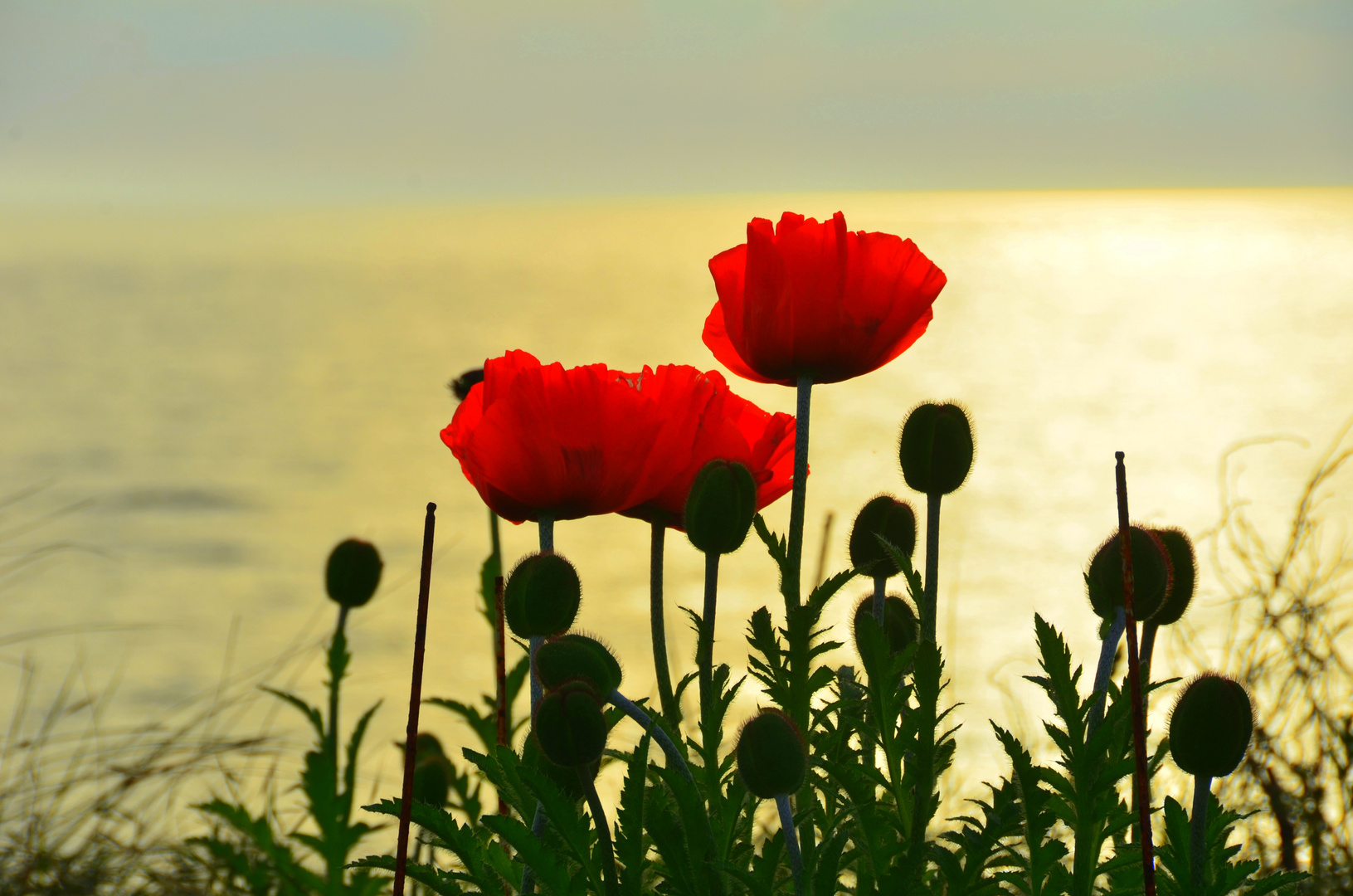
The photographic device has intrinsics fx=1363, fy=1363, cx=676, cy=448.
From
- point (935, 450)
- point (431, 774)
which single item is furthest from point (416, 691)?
point (431, 774)

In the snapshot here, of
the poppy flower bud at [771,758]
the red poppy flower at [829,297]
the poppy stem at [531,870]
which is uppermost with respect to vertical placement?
the red poppy flower at [829,297]

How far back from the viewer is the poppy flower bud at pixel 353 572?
0.83 m

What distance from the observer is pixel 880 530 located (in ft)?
1.97

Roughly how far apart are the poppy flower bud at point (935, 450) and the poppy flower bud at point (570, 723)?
0.67 feet

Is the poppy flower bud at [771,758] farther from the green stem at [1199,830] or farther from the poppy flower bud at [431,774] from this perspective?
the poppy flower bud at [431,774]

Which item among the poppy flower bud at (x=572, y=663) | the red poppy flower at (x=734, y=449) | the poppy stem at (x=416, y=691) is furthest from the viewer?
the red poppy flower at (x=734, y=449)

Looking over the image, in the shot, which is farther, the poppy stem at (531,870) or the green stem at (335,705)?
the green stem at (335,705)

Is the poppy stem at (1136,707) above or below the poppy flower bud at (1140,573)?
below

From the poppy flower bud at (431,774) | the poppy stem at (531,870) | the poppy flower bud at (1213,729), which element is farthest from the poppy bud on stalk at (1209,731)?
the poppy flower bud at (431,774)

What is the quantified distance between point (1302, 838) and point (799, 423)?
3.11 feet

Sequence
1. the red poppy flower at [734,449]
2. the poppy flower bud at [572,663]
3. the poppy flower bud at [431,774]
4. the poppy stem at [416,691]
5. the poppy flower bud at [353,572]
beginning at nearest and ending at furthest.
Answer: the poppy stem at [416,691] → the poppy flower bud at [572,663] → the red poppy flower at [734,449] → the poppy flower bud at [431,774] → the poppy flower bud at [353,572]

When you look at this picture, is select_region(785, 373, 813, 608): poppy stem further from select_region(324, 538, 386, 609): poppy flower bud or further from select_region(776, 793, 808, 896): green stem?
select_region(324, 538, 386, 609): poppy flower bud

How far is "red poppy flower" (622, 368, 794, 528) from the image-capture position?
547mm

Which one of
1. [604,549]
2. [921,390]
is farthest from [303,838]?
[921,390]
